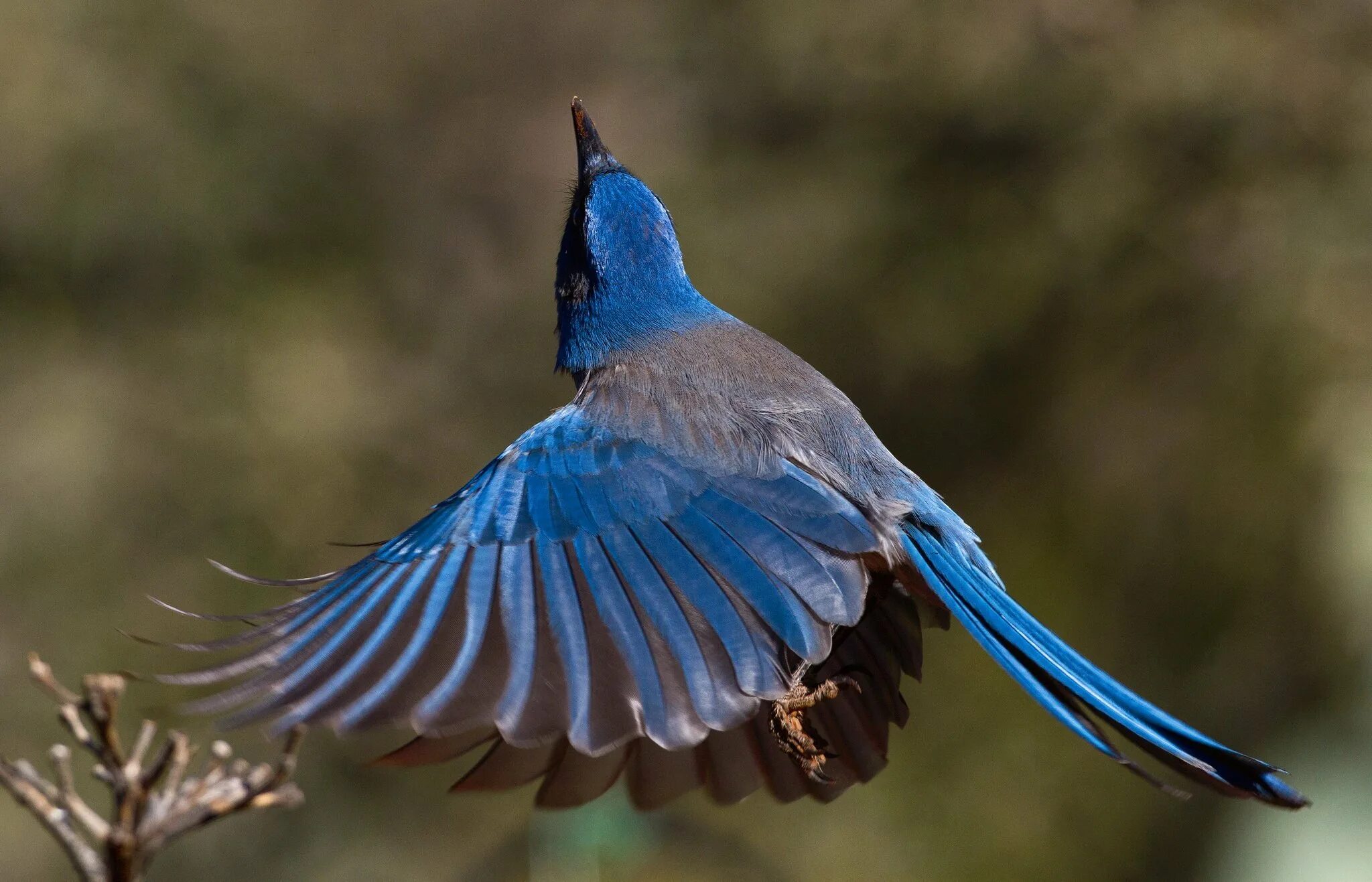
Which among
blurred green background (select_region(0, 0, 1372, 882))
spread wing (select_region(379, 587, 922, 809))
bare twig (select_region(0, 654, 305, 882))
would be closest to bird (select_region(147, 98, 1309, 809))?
spread wing (select_region(379, 587, 922, 809))

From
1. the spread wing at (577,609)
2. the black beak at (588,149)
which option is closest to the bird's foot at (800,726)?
the spread wing at (577,609)

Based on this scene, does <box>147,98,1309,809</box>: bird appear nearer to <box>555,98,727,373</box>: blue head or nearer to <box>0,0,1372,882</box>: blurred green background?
<box>555,98,727,373</box>: blue head

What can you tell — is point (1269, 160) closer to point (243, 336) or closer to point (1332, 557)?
point (1332, 557)

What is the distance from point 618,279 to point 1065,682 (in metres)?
1.88

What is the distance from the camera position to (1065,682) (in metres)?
3.09

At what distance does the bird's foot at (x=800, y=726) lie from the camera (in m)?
3.33

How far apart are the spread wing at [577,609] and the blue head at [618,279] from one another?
0.60 meters

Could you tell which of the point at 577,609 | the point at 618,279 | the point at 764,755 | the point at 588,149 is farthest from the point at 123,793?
the point at 588,149

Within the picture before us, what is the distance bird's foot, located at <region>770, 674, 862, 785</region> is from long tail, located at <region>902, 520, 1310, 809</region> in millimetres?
363

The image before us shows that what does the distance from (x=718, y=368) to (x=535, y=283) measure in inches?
201

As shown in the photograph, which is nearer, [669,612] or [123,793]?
[123,793]

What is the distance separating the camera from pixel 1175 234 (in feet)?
22.1

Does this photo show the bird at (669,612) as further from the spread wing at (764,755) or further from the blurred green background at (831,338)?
the blurred green background at (831,338)

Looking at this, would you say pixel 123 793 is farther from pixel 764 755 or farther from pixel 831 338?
pixel 831 338
